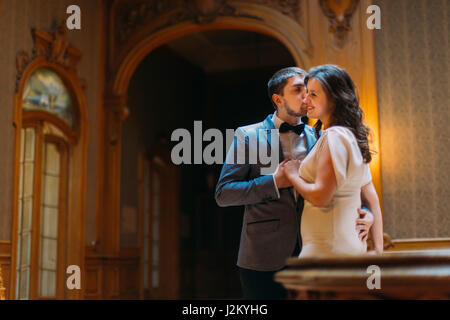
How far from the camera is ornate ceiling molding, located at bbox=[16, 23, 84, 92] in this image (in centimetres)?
565

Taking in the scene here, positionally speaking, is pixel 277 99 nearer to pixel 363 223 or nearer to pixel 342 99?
pixel 342 99

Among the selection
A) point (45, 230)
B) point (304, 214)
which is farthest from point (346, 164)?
point (45, 230)

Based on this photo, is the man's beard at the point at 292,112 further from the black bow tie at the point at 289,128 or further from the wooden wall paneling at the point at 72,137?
the wooden wall paneling at the point at 72,137

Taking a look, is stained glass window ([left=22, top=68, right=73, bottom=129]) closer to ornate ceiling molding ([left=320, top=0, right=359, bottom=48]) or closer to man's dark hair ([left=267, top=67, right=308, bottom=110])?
ornate ceiling molding ([left=320, top=0, right=359, bottom=48])

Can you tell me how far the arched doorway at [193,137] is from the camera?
29.4 ft

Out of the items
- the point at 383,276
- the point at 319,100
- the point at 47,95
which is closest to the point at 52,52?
the point at 47,95

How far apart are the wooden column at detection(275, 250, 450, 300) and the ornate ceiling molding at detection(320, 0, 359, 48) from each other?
16.7ft

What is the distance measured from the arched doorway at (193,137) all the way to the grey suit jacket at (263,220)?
225 inches

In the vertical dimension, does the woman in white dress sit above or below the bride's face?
below

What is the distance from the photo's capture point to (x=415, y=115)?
5891 mm

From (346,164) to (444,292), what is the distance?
1.97 feet

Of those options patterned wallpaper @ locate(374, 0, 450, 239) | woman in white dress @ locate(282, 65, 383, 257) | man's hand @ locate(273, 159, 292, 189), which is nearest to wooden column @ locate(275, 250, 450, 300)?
woman in white dress @ locate(282, 65, 383, 257)

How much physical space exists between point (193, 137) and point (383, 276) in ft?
27.5
